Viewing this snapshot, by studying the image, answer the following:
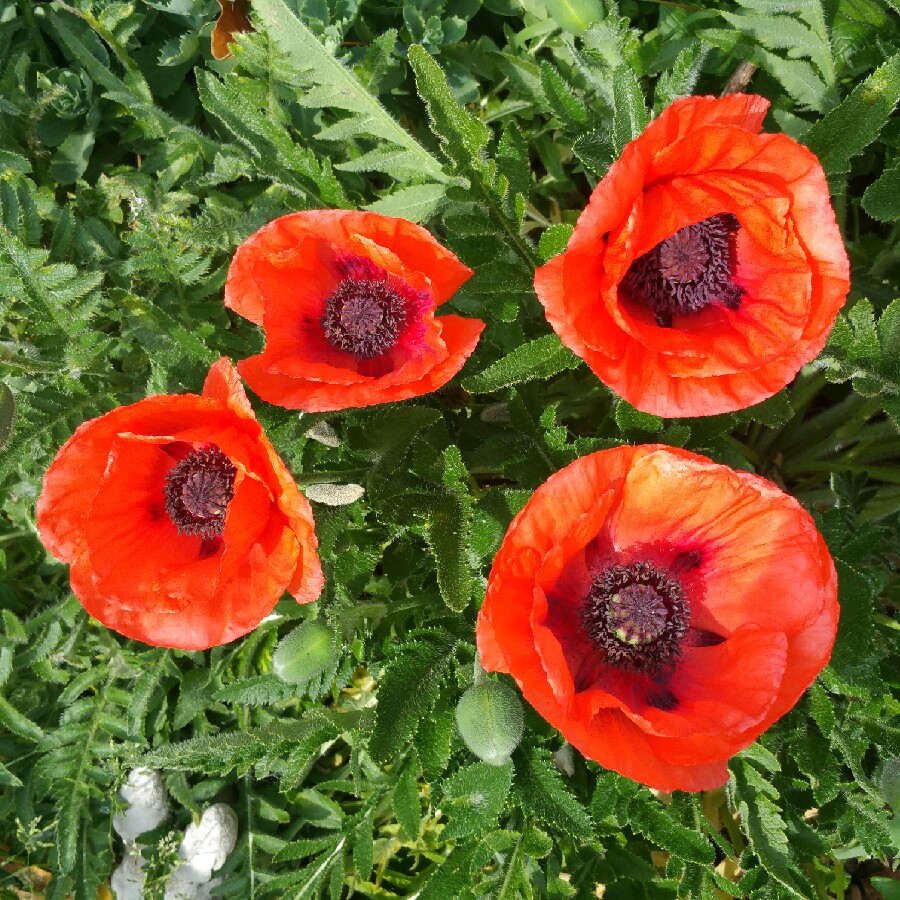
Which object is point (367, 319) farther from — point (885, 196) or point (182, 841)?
point (182, 841)

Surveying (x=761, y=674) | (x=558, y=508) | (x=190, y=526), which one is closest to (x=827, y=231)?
(x=558, y=508)

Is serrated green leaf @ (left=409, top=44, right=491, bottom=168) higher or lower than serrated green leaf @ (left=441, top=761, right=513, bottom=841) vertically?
higher

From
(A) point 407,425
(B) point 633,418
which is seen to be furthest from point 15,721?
(B) point 633,418

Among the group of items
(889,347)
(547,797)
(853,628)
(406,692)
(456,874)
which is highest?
(889,347)

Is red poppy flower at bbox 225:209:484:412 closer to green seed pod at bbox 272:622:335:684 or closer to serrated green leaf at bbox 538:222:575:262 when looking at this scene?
serrated green leaf at bbox 538:222:575:262

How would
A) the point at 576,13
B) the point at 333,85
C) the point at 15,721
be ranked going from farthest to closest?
the point at 15,721
the point at 333,85
the point at 576,13

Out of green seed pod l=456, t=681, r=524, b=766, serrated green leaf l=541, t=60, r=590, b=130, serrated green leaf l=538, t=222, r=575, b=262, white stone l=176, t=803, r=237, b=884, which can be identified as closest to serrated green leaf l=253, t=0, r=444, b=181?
serrated green leaf l=541, t=60, r=590, b=130

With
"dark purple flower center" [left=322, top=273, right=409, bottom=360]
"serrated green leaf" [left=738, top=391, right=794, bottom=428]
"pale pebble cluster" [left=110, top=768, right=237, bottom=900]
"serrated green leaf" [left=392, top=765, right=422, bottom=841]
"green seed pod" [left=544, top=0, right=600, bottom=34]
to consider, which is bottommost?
"pale pebble cluster" [left=110, top=768, right=237, bottom=900]

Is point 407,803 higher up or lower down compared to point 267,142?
lower down
